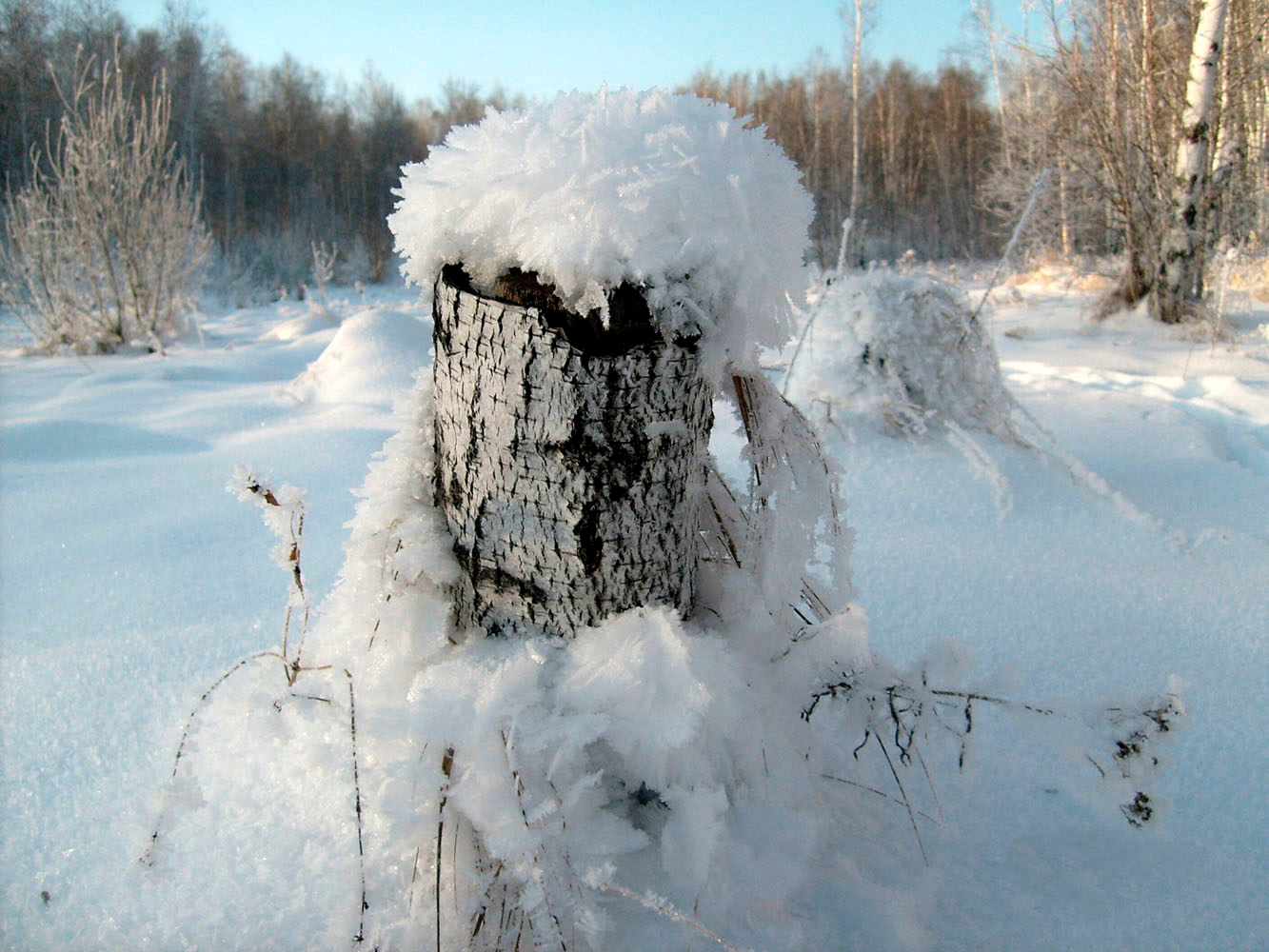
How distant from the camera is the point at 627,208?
63cm

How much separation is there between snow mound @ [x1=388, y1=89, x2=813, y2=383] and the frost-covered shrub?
151 centimetres

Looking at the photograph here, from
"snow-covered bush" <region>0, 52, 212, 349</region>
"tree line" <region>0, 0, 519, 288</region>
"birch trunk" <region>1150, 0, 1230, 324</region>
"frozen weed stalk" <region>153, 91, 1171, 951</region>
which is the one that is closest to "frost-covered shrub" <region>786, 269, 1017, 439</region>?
"frozen weed stalk" <region>153, 91, 1171, 951</region>

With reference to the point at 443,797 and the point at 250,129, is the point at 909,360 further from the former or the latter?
the point at 250,129

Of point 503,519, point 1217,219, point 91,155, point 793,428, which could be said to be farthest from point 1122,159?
point 91,155

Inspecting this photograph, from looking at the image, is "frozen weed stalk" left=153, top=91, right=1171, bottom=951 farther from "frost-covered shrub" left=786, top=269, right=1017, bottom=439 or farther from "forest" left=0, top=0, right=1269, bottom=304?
"forest" left=0, top=0, right=1269, bottom=304

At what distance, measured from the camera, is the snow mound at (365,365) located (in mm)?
3139

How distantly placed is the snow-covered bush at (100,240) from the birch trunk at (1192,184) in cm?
724

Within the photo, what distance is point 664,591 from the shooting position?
787 mm

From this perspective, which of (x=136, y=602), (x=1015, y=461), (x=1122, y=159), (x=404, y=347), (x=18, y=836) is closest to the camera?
(x=18, y=836)

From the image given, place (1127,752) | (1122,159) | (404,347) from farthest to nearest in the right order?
(1122,159) → (404,347) → (1127,752)

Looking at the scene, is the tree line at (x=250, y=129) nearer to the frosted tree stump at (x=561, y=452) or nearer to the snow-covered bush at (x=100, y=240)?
the snow-covered bush at (x=100, y=240)

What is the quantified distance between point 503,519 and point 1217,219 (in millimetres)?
6872

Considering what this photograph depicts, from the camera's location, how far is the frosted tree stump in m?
0.67

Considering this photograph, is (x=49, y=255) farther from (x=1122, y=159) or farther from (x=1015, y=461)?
(x=1122, y=159)
